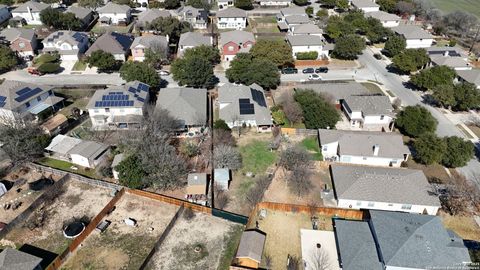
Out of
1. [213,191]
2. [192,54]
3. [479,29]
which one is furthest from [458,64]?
[213,191]

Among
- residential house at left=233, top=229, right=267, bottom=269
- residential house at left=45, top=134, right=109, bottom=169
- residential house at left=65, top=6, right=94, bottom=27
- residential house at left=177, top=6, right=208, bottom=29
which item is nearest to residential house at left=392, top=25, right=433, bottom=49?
residential house at left=177, top=6, right=208, bottom=29

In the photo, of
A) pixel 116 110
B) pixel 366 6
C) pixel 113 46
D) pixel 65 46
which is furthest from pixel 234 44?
pixel 366 6

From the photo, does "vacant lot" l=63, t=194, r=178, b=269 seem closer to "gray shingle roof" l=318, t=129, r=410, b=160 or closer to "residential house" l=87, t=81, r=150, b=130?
"residential house" l=87, t=81, r=150, b=130

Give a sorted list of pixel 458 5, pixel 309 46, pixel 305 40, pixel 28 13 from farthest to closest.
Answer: pixel 458 5, pixel 28 13, pixel 305 40, pixel 309 46

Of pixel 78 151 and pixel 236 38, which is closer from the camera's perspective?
pixel 78 151

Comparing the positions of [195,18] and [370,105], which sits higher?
[195,18]

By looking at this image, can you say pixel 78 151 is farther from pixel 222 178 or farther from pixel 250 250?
pixel 250 250

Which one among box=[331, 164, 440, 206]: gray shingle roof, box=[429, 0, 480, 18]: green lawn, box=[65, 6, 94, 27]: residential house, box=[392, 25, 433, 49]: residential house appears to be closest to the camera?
box=[331, 164, 440, 206]: gray shingle roof

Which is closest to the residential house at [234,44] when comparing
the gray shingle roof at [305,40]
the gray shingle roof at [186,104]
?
the gray shingle roof at [305,40]
